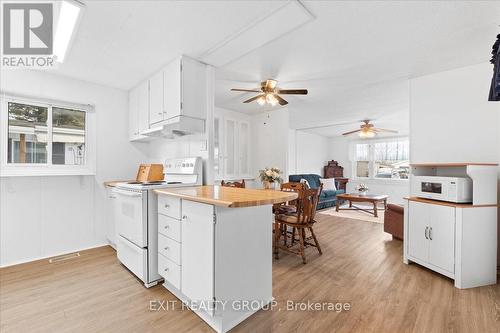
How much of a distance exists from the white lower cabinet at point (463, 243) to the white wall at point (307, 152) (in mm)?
4470

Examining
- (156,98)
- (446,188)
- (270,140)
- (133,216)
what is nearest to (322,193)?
(270,140)

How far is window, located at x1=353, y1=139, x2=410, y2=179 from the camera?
7.47 m

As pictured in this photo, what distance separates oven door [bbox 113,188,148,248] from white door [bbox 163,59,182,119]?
950 millimetres

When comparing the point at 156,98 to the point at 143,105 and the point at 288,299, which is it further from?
the point at 288,299

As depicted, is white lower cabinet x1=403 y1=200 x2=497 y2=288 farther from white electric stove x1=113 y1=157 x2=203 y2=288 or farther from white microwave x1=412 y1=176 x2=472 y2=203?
white electric stove x1=113 y1=157 x2=203 y2=288

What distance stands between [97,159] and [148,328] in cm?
259

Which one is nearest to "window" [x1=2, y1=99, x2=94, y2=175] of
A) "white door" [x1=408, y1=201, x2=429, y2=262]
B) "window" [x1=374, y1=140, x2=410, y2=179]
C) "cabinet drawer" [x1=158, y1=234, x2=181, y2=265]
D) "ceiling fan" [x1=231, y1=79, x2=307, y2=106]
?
"cabinet drawer" [x1=158, y1=234, x2=181, y2=265]

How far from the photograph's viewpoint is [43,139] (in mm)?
2932

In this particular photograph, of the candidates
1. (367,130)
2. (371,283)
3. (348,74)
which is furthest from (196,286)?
(367,130)

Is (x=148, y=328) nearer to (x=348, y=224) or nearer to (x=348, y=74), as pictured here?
(x=348, y=74)

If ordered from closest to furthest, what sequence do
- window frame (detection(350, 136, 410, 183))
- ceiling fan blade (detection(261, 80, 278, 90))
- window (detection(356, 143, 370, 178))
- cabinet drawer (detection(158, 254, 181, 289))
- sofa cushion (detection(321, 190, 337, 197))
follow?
cabinet drawer (detection(158, 254, 181, 289)), ceiling fan blade (detection(261, 80, 278, 90)), sofa cushion (detection(321, 190, 337, 197)), window frame (detection(350, 136, 410, 183)), window (detection(356, 143, 370, 178))

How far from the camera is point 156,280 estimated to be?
2225 mm

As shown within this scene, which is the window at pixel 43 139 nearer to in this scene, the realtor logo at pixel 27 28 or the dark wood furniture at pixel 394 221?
the realtor logo at pixel 27 28

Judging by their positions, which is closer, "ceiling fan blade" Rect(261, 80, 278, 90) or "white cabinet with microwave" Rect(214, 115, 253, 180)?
"ceiling fan blade" Rect(261, 80, 278, 90)
